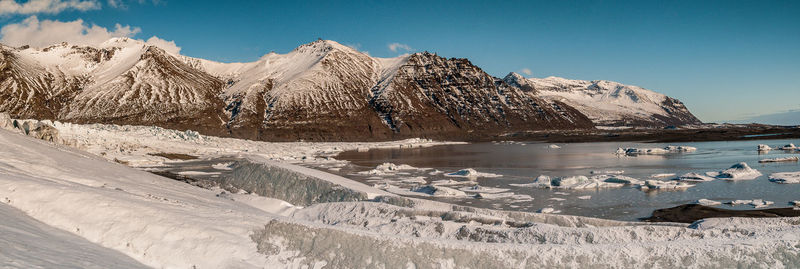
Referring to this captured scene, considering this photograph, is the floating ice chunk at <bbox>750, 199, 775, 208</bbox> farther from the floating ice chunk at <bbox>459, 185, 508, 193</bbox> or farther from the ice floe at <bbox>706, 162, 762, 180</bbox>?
the floating ice chunk at <bbox>459, 185, 508, 193</bbox>

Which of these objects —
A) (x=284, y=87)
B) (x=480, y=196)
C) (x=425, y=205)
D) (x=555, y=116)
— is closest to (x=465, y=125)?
(x=555, y=116)

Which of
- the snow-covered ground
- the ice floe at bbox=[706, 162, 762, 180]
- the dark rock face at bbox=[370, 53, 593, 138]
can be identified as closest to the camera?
the snow-covered ground

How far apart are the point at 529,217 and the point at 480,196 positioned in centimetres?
965

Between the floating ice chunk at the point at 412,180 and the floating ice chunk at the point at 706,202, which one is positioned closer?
the floating ice chunk at the point at 706,202

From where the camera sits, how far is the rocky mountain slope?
401 ft

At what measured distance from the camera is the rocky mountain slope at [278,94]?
12212 centimetres

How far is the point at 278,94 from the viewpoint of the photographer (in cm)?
13975

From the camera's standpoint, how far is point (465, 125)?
144 m

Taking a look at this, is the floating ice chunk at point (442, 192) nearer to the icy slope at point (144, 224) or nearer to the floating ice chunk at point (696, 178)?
the floating ice chunk at point (696, 178)

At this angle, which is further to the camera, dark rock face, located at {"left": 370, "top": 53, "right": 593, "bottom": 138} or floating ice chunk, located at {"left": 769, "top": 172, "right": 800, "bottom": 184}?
dark rock face, located at {"left": 370, "top": 53, "right": 593, "bottom": 138}

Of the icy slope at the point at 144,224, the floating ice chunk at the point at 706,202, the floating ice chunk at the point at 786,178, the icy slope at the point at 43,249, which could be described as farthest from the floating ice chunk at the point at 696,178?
the icy slope at the point at 43,249

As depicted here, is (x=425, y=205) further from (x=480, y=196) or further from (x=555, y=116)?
(x=555, y=116)

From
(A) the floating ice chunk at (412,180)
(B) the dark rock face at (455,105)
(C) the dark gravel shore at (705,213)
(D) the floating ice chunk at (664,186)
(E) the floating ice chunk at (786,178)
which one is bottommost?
(A) the floating ice chunk at (412,180)

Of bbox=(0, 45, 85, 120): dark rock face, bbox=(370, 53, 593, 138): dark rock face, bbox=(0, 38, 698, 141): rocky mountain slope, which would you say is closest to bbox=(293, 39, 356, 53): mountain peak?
bbox=(0, 38, 698, 141): rocky mountain slope
